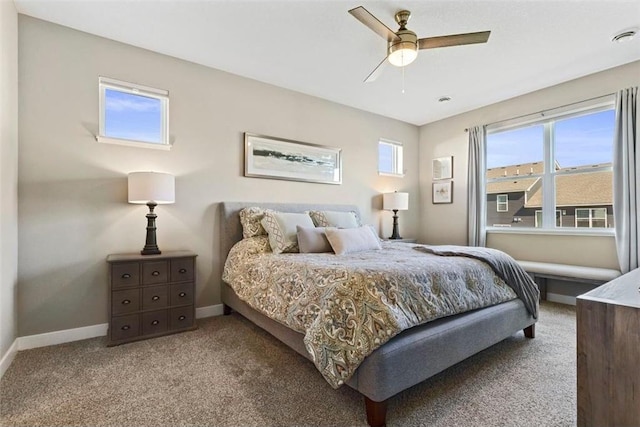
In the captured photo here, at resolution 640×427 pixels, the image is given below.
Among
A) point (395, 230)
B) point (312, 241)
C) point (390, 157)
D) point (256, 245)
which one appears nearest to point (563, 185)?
point (395, 230)

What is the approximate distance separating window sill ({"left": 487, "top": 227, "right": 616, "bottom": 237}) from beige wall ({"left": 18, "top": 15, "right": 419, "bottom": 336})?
3.22 meters

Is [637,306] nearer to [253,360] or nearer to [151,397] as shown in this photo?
[253,360]

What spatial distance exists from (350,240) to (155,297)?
1849mm

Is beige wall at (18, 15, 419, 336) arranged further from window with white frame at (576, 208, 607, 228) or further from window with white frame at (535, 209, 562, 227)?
window with white frame at (576, 208, 607, 228)

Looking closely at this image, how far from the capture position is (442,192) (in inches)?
207

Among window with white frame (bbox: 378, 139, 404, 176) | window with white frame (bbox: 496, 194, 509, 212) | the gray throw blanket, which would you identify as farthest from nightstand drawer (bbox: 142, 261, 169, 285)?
window with white frame (bbox: 496, 194, 509, 212)

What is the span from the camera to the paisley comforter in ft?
5.08

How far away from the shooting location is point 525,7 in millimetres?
2420

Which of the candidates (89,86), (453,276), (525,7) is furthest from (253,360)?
(525,7)

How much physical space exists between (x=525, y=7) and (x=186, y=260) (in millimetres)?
3612

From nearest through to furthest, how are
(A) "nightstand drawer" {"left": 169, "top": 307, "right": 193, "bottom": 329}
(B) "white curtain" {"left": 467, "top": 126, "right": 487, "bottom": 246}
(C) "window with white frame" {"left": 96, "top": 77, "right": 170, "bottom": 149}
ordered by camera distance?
(A) "nightstand drawer" {"left": 169, "top": 307, "right": 193, "bottom": 329}
(C) "window with white frame" {"left": 96, "top": 77, "right": 170, "bottom": 149}
(B) "white curtain" {"left": 467, "top": 126, "right": 487, "bottom": 246}

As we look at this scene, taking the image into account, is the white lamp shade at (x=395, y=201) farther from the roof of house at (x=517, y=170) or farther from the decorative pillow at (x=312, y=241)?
the decorative pillow at (x=312, y=241)

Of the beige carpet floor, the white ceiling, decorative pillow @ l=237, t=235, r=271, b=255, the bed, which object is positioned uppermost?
the white ceiling

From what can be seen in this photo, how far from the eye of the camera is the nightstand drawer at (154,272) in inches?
104
